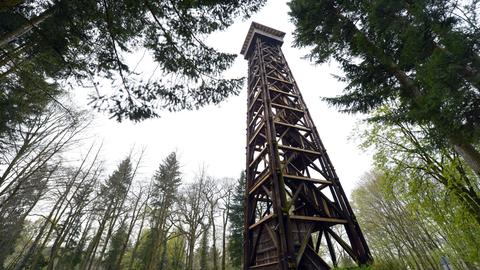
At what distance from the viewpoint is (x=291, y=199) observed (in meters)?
4.52

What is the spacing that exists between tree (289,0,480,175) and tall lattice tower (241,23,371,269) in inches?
70.6

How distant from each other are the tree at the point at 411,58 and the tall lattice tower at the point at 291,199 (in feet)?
5.88

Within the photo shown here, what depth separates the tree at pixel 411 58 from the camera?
2.66 m

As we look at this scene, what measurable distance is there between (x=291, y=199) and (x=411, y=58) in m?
3.49

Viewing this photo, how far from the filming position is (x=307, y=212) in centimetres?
542

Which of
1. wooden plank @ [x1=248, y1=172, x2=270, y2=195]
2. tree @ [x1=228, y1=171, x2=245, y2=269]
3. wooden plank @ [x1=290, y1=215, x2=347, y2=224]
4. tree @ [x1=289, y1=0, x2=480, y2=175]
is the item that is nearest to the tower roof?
tree @ [x1=289, y1=0, x2=480, y2=175]

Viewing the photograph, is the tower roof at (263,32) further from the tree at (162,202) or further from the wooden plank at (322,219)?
the tree at (162,202)

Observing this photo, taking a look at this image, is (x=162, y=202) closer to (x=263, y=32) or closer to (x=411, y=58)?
(x=263, y=32)

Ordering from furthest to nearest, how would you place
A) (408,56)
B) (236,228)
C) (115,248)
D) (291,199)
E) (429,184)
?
(115,248), (236,228), (429,184), (291,199), (408,56)

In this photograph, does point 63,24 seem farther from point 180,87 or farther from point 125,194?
point 125,194

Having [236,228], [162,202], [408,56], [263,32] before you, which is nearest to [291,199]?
[408,56]

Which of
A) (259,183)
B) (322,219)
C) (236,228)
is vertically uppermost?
(236,228)

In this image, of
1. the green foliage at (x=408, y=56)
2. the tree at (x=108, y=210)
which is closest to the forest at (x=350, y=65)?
the green foliage at (x=408, y=56)

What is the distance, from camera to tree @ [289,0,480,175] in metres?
2.66
